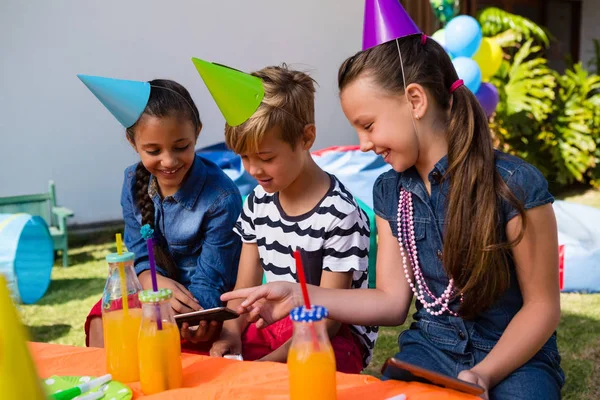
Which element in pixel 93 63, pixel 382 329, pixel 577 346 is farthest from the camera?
pixel 93 63

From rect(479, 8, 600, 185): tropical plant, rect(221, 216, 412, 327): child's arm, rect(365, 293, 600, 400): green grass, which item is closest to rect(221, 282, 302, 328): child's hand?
rect(221, 216, 412, 327): child's arm

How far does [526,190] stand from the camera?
4.34 ft

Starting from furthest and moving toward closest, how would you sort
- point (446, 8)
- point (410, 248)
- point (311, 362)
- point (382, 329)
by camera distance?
point (446, 8), point (382, 329), point (410, 248), point (311, 362)

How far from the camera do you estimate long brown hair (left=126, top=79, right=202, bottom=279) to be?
1.90 meters

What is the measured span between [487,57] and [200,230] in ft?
12.1

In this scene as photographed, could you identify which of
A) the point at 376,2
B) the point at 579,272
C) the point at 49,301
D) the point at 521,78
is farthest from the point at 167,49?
the point at 376,2

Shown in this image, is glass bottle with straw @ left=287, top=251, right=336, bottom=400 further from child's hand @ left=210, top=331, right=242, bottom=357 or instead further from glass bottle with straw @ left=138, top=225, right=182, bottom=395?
child's hand @ left=210, top=331, right=242, bottom=357

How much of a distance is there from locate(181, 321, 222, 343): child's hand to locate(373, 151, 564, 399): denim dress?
0.49 metres

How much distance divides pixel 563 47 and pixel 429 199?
6897mm

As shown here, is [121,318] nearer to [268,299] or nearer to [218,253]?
[268,299]

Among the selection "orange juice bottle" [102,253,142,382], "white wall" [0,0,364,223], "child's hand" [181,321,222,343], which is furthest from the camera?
"white wall" [0,0,364,223]

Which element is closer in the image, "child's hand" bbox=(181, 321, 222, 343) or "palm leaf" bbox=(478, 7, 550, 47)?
"child's hand" bbox=(181, 321, 222, 343)

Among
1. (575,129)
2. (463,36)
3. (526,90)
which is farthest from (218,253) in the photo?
(575,129)

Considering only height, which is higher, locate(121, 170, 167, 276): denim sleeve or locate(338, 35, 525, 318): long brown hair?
locate(338, 35, 525, 318): long brown hair
